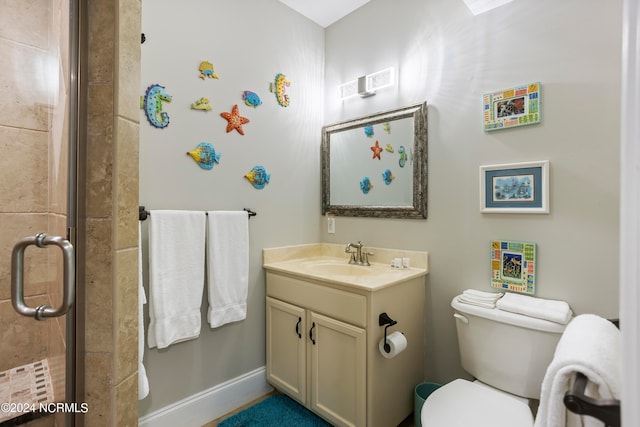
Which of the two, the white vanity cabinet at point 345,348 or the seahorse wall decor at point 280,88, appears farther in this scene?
the seahorse wall decor at point 280,88

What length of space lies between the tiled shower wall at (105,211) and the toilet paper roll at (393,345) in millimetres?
1057

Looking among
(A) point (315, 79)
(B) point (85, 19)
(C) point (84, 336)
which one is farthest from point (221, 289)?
(A) point (315, 79)

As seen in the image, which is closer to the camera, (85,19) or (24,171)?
(85,19)

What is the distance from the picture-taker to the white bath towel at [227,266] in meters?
1.73

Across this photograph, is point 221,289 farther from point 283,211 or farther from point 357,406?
point 357,406

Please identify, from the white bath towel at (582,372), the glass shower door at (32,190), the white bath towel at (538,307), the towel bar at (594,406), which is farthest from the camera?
the white bath towel at (538,307)

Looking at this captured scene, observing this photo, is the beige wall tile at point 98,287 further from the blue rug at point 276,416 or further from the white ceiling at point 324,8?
the white ceiling at point 324,8

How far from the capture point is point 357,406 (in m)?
1.51

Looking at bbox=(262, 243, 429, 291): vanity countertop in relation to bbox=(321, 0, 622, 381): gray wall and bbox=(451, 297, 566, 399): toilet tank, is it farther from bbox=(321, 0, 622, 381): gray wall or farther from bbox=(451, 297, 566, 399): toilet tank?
bbox=(451, 297, 566, 399): toilet tank

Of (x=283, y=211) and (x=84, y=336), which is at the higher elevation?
(x=283, y=211)

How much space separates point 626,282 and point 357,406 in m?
1.40

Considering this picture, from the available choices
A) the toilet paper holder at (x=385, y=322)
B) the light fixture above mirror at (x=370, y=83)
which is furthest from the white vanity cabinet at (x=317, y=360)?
the light fixture above mirror at (x=370, y=83)

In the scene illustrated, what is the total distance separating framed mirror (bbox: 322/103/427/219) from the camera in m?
1.88

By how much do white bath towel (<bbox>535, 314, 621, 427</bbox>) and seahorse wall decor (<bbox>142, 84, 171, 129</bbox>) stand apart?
1.81 meters
